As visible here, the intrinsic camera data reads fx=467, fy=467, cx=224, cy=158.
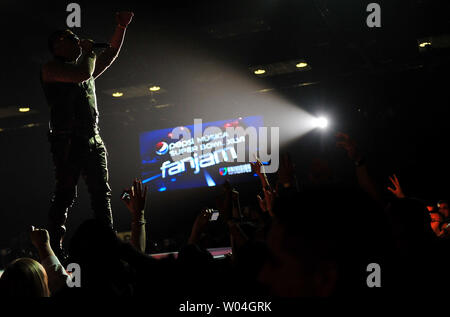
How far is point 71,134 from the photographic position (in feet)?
10.3

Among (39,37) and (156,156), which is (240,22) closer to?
(39,37)

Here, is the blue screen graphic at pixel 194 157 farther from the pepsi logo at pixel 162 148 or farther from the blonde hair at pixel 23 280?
the blonde hair at pixel 23 280

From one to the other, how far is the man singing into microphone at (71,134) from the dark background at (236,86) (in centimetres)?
305

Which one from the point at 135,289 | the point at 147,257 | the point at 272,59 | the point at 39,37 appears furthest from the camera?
the point at 272,59

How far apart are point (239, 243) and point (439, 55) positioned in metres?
7.85

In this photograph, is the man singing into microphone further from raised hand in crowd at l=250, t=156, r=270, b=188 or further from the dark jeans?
raised hand in crowd at l=250, t=156, r=270, b=188

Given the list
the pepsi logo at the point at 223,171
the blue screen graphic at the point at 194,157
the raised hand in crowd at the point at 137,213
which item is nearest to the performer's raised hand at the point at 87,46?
the raised hand in crowd at the point at 137,213

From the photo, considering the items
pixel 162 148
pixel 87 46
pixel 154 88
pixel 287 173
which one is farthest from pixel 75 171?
pixel 162 148

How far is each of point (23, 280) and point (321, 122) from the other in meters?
8.86

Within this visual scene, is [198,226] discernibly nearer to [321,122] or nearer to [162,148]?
[321,122]

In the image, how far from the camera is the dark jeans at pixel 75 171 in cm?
313

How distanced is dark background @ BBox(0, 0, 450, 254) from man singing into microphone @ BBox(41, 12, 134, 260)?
3050 millimetres

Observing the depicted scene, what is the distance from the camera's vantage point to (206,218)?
228cm

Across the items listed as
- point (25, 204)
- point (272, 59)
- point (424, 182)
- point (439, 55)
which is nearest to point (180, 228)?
point (25, 204)
